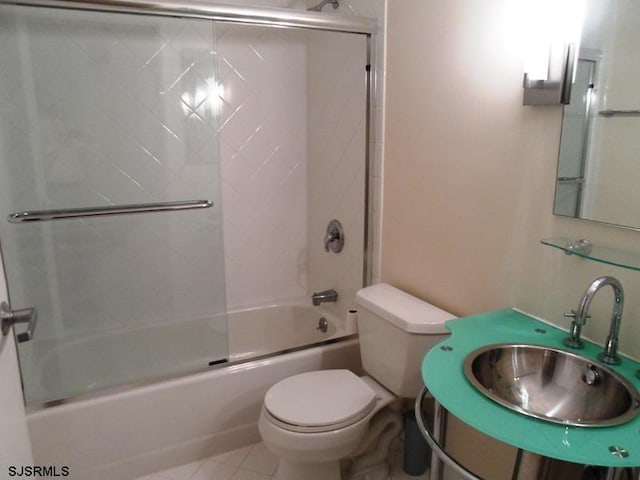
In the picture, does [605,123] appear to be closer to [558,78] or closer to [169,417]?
[558,78]

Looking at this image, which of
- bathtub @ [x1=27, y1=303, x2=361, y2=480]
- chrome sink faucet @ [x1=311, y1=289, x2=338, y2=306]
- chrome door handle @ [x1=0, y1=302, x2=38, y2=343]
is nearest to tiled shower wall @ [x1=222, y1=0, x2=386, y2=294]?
chrome sink faucet @ [x1=311, y1=289, x2=338, y2=306]

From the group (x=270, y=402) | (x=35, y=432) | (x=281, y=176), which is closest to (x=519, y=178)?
(x=270, y=402)

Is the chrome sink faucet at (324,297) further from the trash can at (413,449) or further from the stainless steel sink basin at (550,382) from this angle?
the stainless steel sink basin at (550,382)

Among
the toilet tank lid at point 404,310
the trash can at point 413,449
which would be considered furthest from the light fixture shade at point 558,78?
the trash can at point 413,449

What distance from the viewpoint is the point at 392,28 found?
1.97 meters

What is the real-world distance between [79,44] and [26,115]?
398 mm

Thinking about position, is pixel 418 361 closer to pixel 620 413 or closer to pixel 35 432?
pixel 620 413

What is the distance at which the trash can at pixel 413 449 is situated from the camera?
6.22 feet

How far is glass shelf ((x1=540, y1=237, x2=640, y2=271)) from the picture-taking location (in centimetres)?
114

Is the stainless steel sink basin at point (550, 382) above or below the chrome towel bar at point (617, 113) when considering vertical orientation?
below

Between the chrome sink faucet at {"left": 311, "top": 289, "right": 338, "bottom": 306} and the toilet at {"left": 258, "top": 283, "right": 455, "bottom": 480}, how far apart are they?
2.06 feet

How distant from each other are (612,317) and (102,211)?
83.2 inches

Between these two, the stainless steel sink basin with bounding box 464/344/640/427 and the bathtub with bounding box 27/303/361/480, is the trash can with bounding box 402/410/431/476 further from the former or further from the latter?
the stainless steel sink basin with bounding box 464/344/640/427

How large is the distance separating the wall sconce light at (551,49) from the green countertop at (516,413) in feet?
2.14
